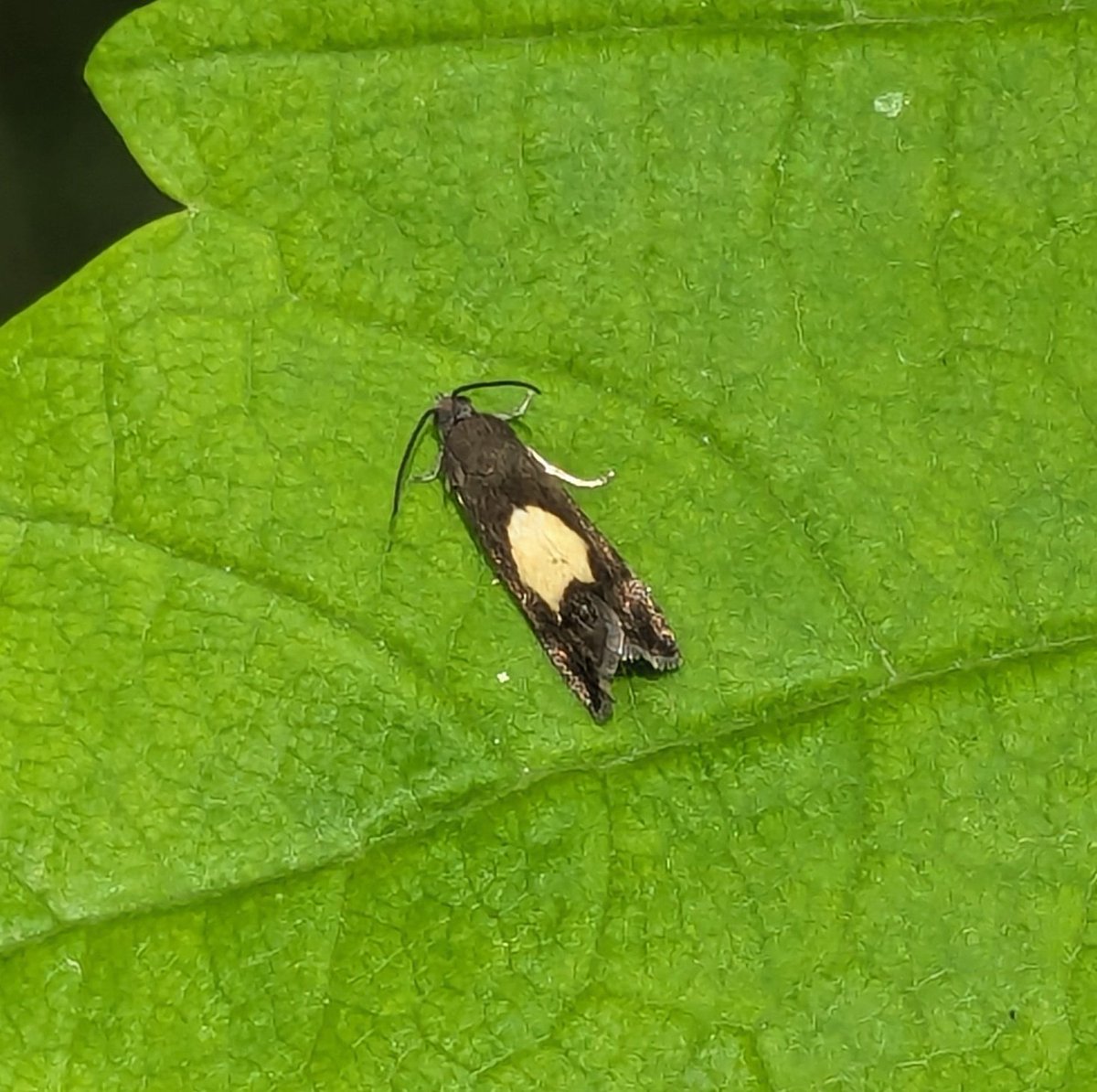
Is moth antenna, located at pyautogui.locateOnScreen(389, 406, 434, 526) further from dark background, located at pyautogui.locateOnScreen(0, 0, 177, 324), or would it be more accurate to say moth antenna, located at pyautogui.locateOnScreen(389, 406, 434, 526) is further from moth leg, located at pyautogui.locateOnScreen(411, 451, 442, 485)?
dark background, located at pyautogui.locateOnScreen(0, 0, 177, 324)

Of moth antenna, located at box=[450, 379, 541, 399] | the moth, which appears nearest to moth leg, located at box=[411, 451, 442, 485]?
the moth

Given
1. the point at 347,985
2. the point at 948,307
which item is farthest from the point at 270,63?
the point at 347,985

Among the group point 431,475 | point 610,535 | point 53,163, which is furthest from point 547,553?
point 53,163

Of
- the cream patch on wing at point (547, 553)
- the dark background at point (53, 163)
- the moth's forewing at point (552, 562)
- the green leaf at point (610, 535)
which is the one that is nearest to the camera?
the green leaf at point (610, 535)

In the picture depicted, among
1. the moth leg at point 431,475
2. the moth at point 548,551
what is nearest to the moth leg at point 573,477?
the moth at point 548,551

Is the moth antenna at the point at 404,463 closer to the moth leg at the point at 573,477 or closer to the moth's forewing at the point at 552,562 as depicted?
the moth's forewing at the point at 552,562

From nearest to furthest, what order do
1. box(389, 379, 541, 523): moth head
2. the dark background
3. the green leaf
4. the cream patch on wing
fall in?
1. the green leaf
2. box(389, 379, 541, 523): moth head
3. the cream patch on wing
4. the dark background

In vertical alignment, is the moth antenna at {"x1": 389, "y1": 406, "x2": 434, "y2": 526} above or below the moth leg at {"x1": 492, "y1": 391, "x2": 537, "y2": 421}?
below
